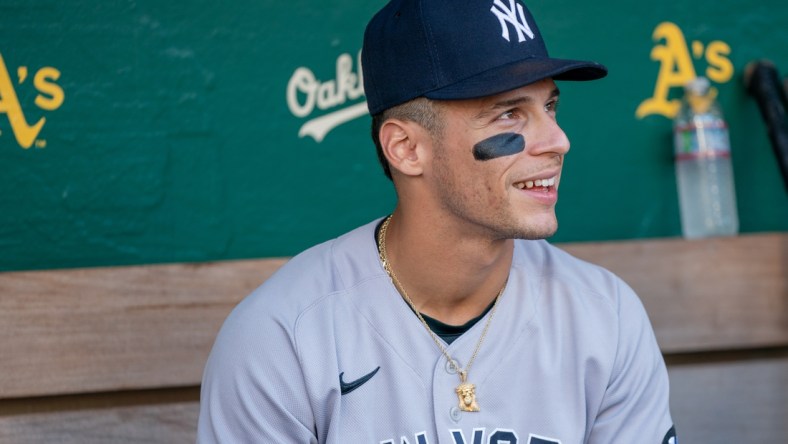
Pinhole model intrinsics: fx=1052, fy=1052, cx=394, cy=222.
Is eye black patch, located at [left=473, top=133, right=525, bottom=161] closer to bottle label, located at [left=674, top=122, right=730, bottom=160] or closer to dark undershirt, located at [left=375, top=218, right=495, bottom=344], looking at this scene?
dark undershirt, located at [left=375, top=218, right=495, bottom=344]

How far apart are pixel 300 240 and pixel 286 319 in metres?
0.86

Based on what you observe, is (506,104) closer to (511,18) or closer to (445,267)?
(511,18)

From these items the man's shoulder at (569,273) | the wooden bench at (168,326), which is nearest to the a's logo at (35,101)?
the wooden bench at (168,326)

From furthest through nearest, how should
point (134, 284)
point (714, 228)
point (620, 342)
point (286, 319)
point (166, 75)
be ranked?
point (714, 228) → point (166, 75) → point (134, 284) → point (620, 342) → point (286, 319)

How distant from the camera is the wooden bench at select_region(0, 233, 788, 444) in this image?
8.04ft

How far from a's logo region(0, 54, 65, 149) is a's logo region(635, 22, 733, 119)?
1616mm

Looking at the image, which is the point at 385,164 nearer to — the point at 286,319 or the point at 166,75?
the point at 286,319

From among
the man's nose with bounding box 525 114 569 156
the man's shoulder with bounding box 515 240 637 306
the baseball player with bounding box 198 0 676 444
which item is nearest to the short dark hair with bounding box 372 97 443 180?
the baseball player with bounding box 198 0 676 444

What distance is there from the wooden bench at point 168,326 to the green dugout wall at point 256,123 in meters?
0.18

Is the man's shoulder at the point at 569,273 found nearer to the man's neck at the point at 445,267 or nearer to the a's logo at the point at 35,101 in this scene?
the man's neck at the point at 445,267

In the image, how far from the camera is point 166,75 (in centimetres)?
269

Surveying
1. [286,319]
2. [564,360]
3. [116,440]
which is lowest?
[116,440]

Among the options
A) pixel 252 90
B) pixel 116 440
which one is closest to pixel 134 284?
pixel 116 440

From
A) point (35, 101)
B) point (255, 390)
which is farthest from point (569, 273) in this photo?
point (35, 101)
